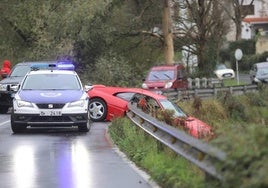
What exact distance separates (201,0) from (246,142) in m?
38.5

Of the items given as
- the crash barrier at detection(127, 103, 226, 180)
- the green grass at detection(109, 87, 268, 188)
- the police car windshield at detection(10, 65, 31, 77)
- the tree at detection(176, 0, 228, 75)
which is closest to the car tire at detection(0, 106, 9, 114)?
the police car windshield at detection(10, 65, 31, 77)

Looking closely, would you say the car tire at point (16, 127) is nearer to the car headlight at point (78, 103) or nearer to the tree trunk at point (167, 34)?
the car headlight at point (78, 103)

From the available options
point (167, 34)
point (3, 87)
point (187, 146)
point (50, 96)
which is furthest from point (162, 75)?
point (187, 146)

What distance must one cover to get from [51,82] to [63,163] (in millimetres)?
6432

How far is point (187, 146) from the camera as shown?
880 centimetres

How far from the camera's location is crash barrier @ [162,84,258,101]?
2726cm

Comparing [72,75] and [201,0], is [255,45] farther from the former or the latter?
[72,75]

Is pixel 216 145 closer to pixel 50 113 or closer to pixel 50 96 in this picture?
pixel 50 113

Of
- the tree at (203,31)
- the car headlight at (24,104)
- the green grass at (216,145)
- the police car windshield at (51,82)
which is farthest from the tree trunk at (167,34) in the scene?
the green grass at (216,145)

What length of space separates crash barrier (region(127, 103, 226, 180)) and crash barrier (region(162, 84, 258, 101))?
1399 cm

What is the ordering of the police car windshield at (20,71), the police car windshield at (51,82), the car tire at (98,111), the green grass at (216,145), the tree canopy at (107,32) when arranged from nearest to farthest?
the green grass at (216,145), the police car windshield at (51,82), the car tire at (98,111), the police car windshield at (20,71), the tree canopy at (107,32)

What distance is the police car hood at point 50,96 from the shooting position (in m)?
16.2

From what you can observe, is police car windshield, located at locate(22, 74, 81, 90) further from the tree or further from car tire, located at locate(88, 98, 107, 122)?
the tree

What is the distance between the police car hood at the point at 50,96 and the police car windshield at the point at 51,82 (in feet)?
1.41
